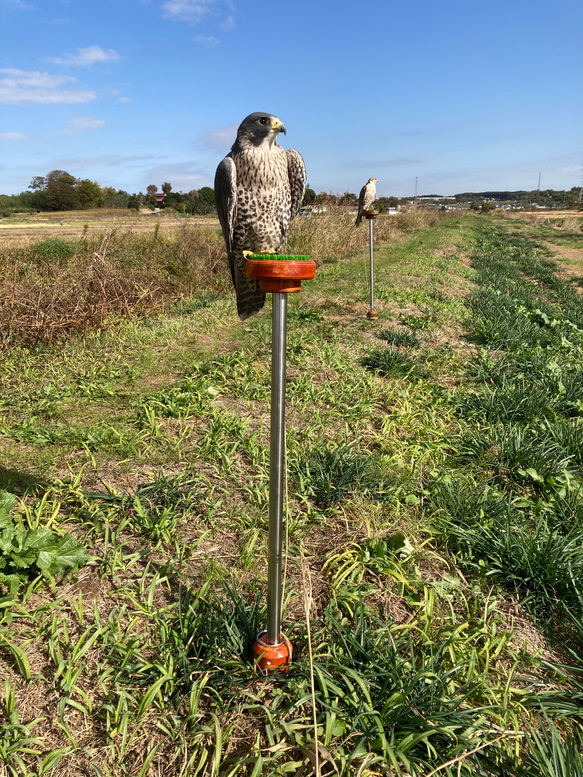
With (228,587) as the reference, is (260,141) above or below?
above

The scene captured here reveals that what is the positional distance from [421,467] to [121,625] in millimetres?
2138

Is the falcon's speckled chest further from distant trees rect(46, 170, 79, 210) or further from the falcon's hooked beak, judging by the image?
distant trees rect(46, 170, 79, 210)

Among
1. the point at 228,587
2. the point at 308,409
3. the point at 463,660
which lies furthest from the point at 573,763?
the point at 308,409

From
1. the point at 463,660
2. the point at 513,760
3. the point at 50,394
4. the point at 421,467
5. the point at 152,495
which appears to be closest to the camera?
the point at 513,760

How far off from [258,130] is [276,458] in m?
1.85

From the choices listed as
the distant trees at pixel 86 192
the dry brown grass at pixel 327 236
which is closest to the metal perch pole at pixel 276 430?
the dry brown grass at pixel 327 236

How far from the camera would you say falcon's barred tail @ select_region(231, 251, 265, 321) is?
2.74 meters

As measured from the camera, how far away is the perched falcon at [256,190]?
2543mm

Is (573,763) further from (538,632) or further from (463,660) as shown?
(538,632)

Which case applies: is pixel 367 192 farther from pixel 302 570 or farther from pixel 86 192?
pixel 86 192

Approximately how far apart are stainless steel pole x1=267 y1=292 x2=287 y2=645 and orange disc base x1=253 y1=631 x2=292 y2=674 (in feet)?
0.08

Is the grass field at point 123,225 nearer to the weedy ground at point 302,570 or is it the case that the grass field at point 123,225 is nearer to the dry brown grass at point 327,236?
the dry brown grass at point 327,236

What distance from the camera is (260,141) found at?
254cm

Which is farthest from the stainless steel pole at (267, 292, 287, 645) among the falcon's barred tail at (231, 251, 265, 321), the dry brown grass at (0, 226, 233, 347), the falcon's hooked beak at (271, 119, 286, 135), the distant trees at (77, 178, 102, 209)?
the distant trees at (77, 178, 102, 209)
